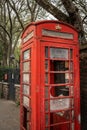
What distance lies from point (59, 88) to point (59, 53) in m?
0.82

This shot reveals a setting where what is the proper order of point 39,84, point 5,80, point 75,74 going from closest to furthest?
1. point 39,84
2. point 75,74
3. point 5,80

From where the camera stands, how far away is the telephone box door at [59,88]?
5.07m

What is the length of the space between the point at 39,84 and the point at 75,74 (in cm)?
87

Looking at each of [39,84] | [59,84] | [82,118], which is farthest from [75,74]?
[82,118]

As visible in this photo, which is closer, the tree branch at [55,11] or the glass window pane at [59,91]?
the glass window pane at [59,91]

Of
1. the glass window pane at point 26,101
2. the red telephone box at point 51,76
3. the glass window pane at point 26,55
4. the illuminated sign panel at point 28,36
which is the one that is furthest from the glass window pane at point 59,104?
the illuminated sign panel at point 28,36

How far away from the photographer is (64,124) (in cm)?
547

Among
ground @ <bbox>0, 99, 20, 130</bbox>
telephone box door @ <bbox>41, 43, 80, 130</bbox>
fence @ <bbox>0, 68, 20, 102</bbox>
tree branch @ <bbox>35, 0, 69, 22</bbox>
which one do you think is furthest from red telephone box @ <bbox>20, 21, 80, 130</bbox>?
fence @ <bbox>0, 68, 20, 102</bbox>

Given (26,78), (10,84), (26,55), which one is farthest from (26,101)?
(10,84)

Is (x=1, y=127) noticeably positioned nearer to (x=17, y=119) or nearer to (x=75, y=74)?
(x=17, y=119)

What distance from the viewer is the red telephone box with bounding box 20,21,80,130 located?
4988 millimetres

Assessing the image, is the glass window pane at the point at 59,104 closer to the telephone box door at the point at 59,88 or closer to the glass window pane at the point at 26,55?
the telephone box door at the point at 59,88

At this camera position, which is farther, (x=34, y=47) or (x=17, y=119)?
(x=17, y=119)

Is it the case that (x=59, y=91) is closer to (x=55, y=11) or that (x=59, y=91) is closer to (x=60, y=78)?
(x=60, y=78)
